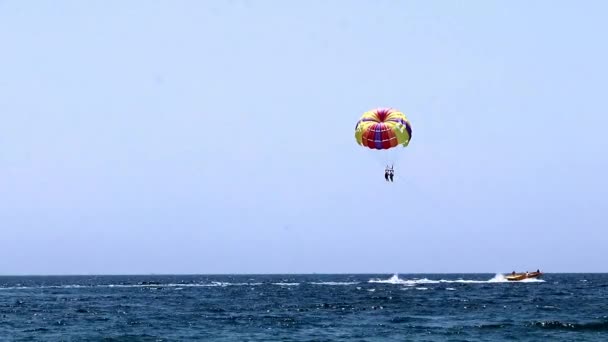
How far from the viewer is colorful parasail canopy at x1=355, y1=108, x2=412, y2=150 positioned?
5550 centimetres

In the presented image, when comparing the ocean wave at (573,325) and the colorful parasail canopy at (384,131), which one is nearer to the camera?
the ocean wave at (573,325)

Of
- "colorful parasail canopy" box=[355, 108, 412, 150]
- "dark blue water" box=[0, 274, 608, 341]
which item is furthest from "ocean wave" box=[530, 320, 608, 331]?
"colorful parasail canopy" box=[355, 108, 412, 150]

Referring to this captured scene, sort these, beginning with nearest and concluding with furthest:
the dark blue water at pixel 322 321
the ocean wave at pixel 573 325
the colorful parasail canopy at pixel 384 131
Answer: the dark blue water at pixel 322 321 < the ocean wave at pixel 573 325 < the colorful parasail canopy at pixel 384 131

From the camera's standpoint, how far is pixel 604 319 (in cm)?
5778

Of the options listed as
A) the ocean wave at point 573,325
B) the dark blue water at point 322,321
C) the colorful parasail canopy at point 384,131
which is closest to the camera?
the dark blue water at point 322,321

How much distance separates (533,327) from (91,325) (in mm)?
29095

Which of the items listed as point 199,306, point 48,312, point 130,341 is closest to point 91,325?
point 130,341

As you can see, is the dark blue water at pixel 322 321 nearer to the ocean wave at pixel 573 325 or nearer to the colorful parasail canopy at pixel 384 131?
the ocean wave at pixel 573 325

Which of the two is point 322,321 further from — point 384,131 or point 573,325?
point 573,325

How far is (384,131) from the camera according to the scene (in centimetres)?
5553

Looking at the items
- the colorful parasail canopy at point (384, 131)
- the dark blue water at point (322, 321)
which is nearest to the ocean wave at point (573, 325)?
the dark blue water at point (322, 321)

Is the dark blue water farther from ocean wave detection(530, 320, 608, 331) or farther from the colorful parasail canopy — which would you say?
the colorful parasail canopy

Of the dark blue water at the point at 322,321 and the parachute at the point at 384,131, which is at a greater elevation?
the parachute at the point at 384,131

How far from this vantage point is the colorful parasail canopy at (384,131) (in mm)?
55500
